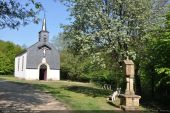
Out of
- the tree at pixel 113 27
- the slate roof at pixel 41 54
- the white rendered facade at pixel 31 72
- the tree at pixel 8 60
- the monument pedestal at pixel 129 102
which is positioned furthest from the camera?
the tree at pixel 8 60

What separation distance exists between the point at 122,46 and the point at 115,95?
528cm

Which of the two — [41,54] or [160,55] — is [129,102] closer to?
[160,55]

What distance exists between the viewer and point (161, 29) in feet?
90.8

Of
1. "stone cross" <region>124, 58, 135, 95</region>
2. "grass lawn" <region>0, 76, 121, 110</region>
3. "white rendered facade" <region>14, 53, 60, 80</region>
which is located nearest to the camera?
"grass lawn" <region>0, 76, 121, 110</region>

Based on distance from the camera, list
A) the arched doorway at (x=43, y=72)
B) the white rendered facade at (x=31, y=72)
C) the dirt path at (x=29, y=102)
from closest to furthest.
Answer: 1. the dirt path at (x=29, y=102)
2. the white rendered facade at (x=31, y=72)
3. the arched doorway at (x=43, y=72)

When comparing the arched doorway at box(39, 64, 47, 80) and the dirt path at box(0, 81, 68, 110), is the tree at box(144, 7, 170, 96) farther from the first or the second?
the arched doorway at box(39, 64, 47, 80)

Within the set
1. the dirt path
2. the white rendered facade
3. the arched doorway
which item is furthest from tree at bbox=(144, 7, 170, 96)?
the arched doorway

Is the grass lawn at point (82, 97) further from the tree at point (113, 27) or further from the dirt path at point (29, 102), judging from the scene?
the tree at point (113, 27)

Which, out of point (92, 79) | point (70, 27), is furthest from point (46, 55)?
point (70, 27)

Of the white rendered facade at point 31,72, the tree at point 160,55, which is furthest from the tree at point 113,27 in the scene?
the white rendered facade at point 31,72

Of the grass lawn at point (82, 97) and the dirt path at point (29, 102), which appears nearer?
the dirt path at point (29, 102)

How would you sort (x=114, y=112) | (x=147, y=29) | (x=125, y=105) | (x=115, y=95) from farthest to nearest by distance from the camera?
1. (x=147, y=29)
2. (x=115, y=95)
3. (x=125, y=105)
4. (x=114, y=112)

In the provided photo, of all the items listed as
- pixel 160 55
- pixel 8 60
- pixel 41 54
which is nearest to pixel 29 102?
pixel 160 55

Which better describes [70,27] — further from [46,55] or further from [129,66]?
[46,55]
